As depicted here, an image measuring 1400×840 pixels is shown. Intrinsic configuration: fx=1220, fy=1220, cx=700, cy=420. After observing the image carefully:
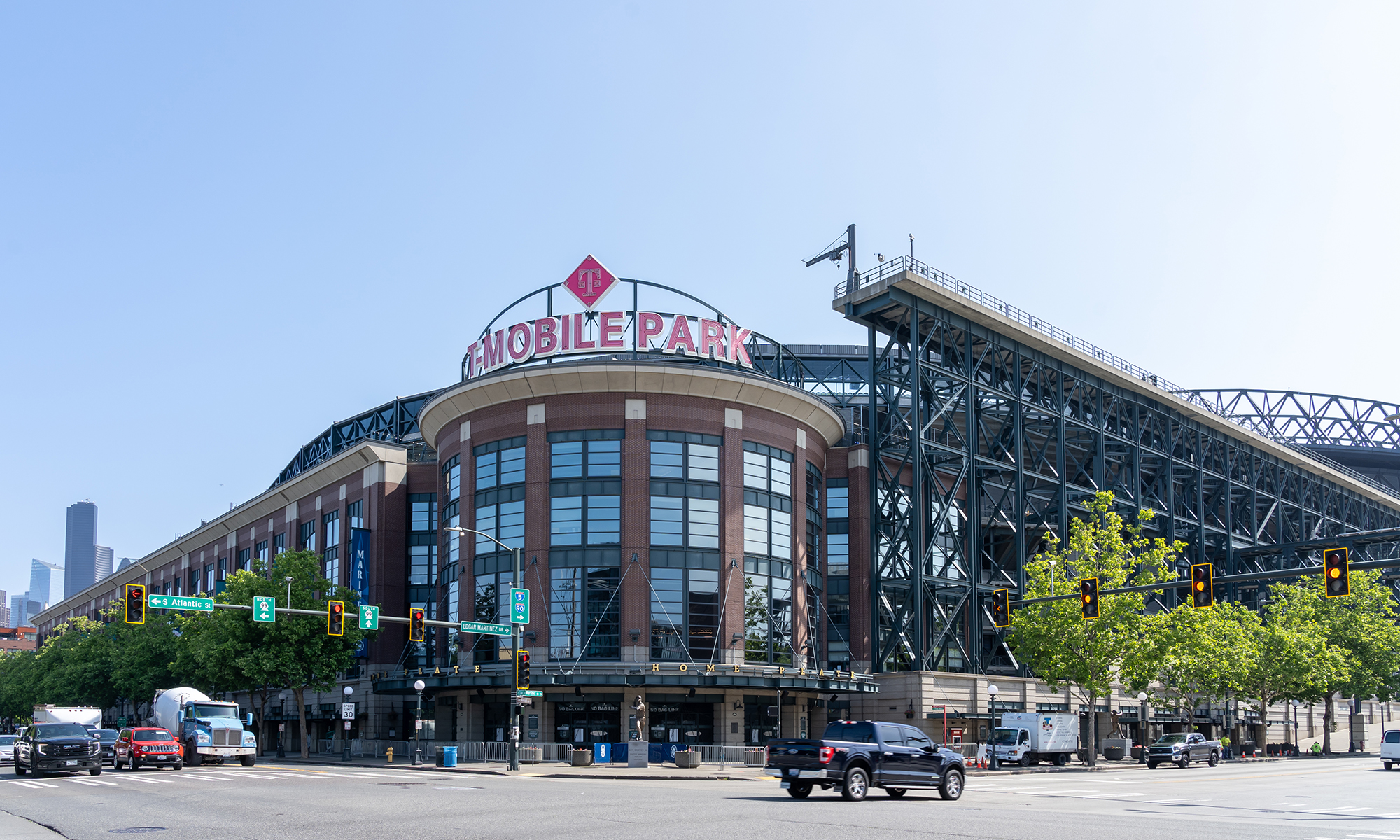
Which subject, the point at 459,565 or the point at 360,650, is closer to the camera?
the point at 459,565

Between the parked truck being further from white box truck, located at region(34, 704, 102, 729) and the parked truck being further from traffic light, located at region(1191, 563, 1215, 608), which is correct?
traffic light, located at region(1191, 563, 1215, 608)

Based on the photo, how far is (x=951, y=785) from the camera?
32.8 m

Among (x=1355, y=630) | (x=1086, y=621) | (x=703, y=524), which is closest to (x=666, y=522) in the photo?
(x=703, y=524)

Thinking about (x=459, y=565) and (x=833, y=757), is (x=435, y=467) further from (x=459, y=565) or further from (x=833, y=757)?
(x=833, y=757)

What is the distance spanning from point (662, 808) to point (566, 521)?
116ft

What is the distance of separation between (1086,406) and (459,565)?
4645 cm

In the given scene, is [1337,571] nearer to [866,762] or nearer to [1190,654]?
[866,762]

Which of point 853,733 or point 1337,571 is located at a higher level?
point 1337,571

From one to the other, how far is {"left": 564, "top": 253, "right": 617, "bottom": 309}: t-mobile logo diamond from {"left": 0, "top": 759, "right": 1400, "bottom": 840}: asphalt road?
27.2m

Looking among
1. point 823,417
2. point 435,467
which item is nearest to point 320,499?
point 435,467

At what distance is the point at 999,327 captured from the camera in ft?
247

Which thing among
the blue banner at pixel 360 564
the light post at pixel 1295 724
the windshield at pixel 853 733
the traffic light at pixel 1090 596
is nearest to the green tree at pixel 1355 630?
the light post at pixel 1295 724

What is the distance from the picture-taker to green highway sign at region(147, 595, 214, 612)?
143ft

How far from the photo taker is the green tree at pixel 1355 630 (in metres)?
85.7
